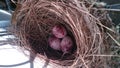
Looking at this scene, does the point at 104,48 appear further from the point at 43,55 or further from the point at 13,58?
the point at 13,58

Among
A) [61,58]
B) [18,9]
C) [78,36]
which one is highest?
[18,9]

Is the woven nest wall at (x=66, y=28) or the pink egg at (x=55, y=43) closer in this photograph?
the woven nest wall at (x=66, y=28)

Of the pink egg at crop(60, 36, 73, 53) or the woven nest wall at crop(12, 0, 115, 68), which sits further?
the pink egg at crop(60, 36, 73, 53)

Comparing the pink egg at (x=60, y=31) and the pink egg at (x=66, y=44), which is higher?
the pink egg at (x=60, y=31)

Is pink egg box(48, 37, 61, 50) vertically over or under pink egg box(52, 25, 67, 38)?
under

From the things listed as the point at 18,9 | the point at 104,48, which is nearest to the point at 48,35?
the point at 18,9
